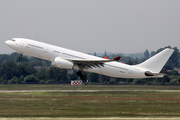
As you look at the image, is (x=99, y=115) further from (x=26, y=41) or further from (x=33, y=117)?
(x=26, y=41)

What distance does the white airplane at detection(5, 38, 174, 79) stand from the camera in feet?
159

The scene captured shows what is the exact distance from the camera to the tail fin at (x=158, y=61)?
51.6 meters

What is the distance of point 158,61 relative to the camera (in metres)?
52.3

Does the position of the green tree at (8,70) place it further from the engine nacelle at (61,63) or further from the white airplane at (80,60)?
the engine nacelle at (61,63)

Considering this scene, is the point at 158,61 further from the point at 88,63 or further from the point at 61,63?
the point at 61,63

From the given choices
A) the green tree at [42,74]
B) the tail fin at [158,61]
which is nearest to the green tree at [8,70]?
the green tree at [42,74]

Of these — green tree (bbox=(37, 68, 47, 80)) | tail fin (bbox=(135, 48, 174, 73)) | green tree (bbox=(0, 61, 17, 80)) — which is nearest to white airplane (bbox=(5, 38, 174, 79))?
tail fin (bbox=(135, 48, 174, 73))

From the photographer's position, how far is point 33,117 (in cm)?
2822

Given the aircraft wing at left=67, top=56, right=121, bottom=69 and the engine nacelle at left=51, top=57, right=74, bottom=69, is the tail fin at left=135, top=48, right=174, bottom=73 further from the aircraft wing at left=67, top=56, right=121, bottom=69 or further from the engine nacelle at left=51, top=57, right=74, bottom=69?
the engine nacelle at left=51, top=57, right=74, bottom=69

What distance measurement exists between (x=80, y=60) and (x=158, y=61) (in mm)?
14536

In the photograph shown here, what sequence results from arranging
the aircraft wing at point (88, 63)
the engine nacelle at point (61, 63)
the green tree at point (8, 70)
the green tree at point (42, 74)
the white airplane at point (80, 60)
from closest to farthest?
the engine nacelle at point (61, 63)
the white airplane at point (80, 60)
the aircraft wing at point (88, 63)
the green tree at point (8, 70)
the green tree at point (42, 74)

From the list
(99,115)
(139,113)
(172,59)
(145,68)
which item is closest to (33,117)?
(99,115)

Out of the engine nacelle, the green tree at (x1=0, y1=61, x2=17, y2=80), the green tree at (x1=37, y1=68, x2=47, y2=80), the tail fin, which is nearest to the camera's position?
the engine nacelle

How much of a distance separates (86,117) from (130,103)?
1145cm
